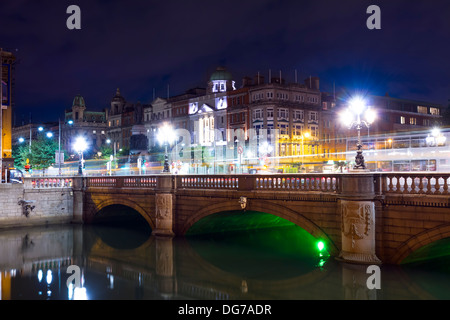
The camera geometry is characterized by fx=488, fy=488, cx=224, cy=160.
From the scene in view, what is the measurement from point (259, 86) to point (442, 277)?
73004 mm

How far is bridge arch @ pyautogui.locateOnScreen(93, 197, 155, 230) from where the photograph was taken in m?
36.2

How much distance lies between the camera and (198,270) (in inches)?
1053

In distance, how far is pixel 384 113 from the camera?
332 ft

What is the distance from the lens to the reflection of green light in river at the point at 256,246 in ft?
86.6

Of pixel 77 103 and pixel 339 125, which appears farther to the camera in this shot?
pixel 77 103

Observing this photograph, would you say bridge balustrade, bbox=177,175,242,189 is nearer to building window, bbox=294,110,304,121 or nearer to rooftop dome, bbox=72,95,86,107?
building window, bbox=294,110,304,121

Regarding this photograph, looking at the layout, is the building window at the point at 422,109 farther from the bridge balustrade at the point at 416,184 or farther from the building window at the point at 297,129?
the bridge balustrade at the point at 416,184

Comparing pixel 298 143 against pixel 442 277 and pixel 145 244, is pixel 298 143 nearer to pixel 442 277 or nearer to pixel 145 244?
pixel 145 244

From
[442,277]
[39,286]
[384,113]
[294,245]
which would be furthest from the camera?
[384,113]

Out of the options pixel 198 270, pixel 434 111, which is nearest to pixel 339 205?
pixel 198 270

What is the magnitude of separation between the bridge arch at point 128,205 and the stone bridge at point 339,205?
145 cm

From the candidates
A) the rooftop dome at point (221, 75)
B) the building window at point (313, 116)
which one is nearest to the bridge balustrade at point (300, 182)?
the building window at point (313, 116)

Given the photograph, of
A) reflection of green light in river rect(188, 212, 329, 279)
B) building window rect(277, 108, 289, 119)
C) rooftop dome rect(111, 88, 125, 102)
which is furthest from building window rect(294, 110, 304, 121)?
rooftop dome rect(111, 88, 125, 102)

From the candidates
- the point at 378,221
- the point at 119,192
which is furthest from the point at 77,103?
the point at 378,221
